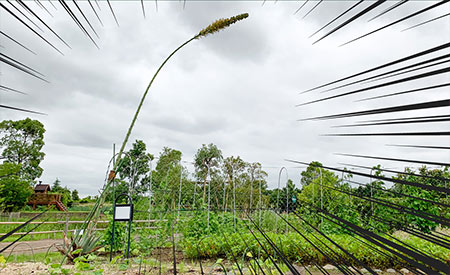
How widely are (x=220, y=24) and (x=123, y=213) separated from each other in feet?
9.18

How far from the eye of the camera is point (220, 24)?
1.91 m

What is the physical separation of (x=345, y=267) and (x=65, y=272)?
7.82 feet

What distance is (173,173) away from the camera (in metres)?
8.41

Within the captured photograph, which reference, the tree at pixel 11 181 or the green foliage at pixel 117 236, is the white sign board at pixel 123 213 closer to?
the tree at pixel 11 181

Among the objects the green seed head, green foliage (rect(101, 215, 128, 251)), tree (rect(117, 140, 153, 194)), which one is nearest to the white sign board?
tree (rect(117, 140, 153, 194))

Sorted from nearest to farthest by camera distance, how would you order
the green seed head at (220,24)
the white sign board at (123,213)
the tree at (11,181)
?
the tree at (11,181), the green seed head at (220,24), the white sign board at (123,213)

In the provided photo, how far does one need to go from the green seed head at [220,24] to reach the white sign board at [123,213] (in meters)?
2.62

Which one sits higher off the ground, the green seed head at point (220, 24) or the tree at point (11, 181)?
the green seed head at point (220, 24)

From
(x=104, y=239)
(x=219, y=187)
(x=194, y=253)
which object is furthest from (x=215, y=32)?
(x=219, y=187)

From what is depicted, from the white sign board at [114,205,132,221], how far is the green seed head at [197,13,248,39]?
2.62 meters

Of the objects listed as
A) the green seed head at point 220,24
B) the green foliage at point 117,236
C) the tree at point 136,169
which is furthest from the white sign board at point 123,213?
the green seed head at point 220,24

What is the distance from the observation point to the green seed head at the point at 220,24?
1883mm

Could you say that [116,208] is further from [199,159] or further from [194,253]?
[199,159]

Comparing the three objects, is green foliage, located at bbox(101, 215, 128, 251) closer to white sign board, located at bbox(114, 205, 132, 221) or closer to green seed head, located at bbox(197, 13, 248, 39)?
white sign board, located at bbox(114, 205, 132, 221)
